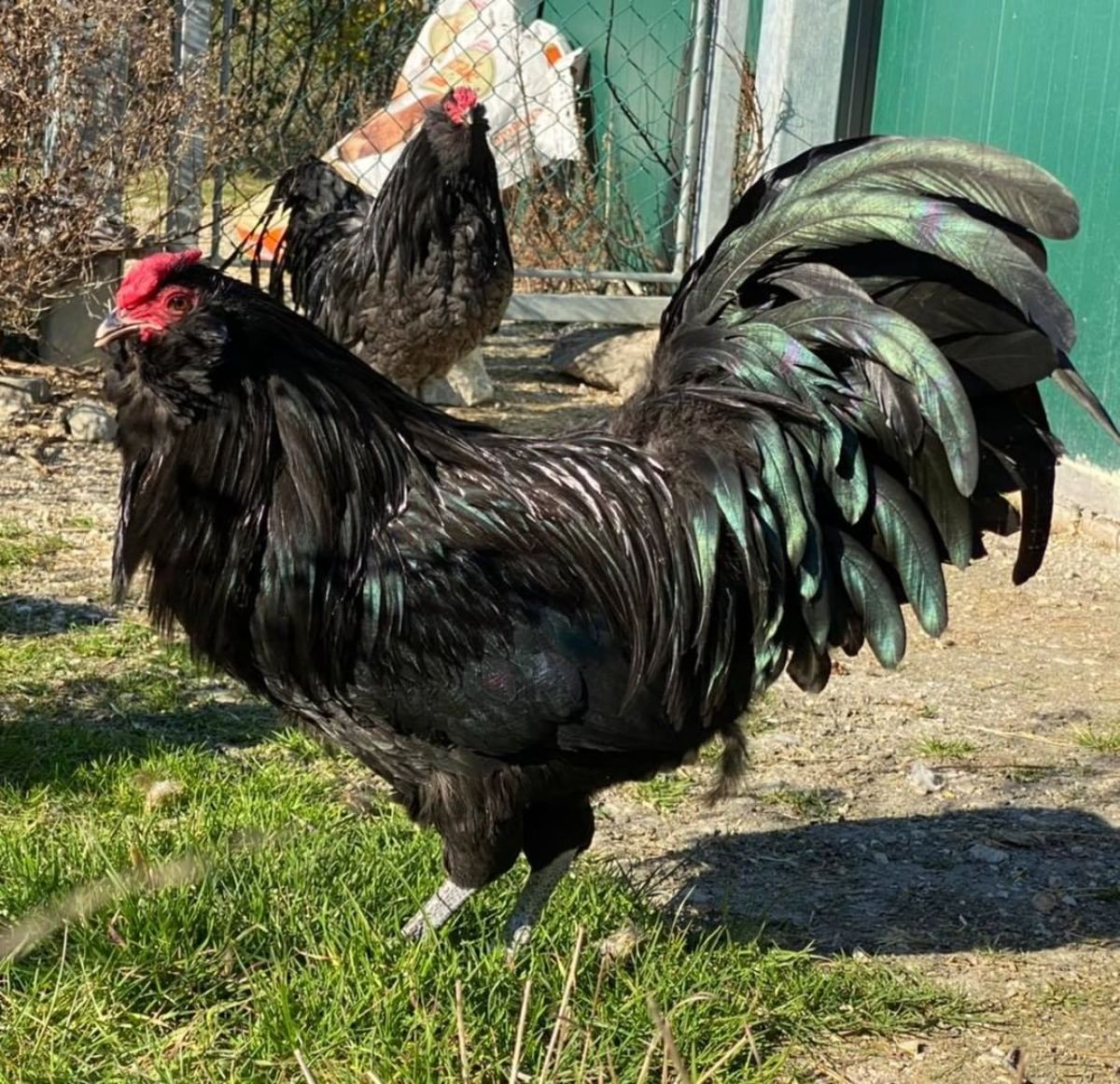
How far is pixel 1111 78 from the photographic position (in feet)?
23.8

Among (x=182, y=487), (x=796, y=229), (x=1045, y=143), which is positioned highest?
(x=1045, y=143)

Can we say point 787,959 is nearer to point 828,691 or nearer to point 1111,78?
point 828,691

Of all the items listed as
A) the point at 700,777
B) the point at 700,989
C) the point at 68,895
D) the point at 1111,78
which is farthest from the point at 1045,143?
the point at 68,895

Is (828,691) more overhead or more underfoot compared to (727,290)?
more underfoot

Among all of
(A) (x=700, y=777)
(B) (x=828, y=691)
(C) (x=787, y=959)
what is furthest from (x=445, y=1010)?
(B) (x=828, y=691)

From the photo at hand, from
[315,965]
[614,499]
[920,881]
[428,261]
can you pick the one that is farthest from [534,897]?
[428,261]

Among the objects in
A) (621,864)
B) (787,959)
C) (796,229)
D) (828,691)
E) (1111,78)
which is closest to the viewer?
(796,229)

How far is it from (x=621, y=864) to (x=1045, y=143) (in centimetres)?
493

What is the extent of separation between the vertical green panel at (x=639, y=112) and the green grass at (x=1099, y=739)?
6347 mm

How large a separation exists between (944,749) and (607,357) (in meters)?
5.25

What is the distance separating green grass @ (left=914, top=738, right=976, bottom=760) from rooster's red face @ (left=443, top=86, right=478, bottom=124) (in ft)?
12.2

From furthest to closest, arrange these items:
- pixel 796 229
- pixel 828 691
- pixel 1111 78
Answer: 1. pixel 1111 78
2. pixel 828 691
3. pixel 796 229

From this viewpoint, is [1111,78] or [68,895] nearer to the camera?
[68,895]

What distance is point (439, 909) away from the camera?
364 cm
